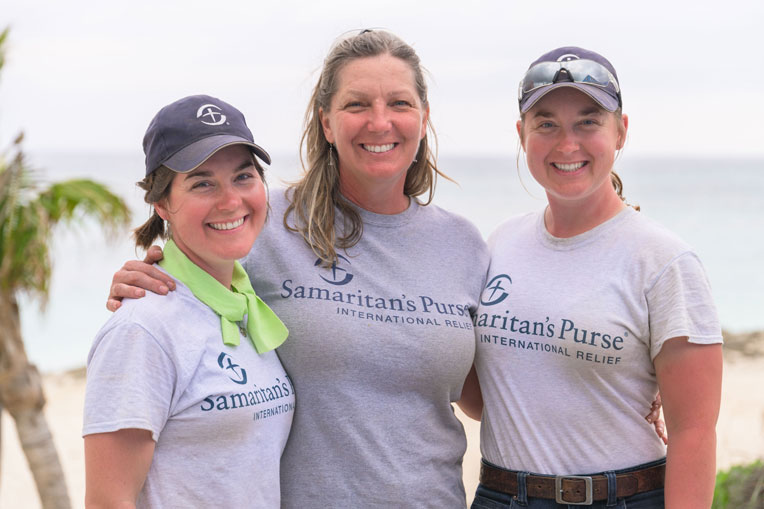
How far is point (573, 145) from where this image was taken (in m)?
2.71

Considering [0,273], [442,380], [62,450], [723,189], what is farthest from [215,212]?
[723,189]

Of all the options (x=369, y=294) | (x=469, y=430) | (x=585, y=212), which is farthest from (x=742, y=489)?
(x=469, y=430)

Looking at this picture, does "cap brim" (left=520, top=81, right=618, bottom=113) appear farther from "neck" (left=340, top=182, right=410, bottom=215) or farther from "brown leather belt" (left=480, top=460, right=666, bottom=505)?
"brown leather belt" (left=480, top=460, right=666, bottom=505)

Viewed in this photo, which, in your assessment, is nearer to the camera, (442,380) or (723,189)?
(442,380)

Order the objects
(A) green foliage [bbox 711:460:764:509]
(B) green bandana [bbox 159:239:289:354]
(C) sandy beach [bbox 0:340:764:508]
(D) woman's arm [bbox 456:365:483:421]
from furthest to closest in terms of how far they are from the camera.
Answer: (C) sandy beach [bbox 0:340:764:508]
(A) green foliage [bbox 711:460:764:509]
(D) woman's arm [bbox 456:365:483:421]
(B) green bandana [bbox 159:239:289:354]

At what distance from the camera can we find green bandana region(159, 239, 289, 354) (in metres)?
2.40

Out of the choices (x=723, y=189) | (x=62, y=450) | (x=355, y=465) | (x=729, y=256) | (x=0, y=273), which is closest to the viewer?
(x=355, y=465)

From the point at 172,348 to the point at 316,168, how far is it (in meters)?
1.08

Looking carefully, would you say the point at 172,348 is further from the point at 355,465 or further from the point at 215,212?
the point at 355,465

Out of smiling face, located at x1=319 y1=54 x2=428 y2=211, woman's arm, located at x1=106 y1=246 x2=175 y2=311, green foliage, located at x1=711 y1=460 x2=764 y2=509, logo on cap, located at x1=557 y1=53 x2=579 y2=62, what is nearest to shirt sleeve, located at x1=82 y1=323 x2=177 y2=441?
woman's arm, located at x1=106 y1=246 x2=175 y2=311

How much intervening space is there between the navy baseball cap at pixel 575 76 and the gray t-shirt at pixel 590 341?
431 millimetres

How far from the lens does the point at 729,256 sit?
31.6 m

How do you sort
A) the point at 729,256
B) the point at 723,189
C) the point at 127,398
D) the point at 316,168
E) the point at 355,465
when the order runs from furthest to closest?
the point at 723,189, the point at 729,256, the point at 316,168, the point at 355,465, the point at 127,398

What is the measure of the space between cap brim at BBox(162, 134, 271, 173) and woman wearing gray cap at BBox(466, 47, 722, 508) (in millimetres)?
1072
